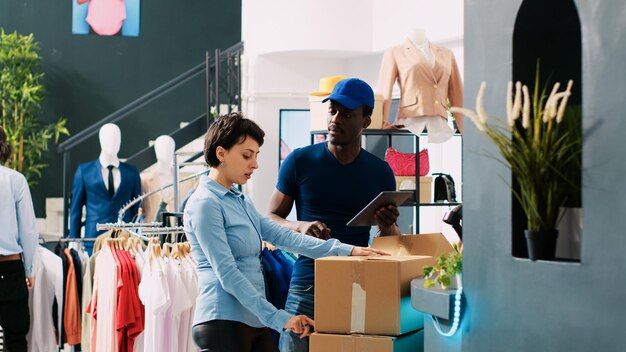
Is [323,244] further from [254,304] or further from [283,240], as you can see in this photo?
[254,304]

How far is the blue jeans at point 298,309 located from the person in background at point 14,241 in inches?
101

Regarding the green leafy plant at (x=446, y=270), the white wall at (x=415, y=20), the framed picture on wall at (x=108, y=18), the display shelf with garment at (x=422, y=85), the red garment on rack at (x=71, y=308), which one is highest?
the framed picture on wall at (x=108, y=18)

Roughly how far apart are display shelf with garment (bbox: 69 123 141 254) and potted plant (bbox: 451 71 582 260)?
18.4 ft

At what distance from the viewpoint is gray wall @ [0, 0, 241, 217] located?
11.9 metres

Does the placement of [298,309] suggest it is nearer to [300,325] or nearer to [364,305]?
[300,325]

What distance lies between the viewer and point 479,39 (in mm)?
2592

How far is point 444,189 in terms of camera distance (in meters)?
6.12

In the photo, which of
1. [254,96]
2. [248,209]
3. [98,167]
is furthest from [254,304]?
[254,96]

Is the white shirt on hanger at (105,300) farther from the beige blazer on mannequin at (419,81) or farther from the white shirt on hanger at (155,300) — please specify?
the beige blazer on mannequin at (419,81)

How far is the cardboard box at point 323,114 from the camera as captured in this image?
5.91 m

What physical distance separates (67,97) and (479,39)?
10094 millimetres

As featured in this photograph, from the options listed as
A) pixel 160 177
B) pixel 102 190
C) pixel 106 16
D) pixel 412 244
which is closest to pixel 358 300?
pixel 412 244

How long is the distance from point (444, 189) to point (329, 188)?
2.74m

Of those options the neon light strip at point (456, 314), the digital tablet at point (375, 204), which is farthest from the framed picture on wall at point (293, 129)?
the neon light strip at point (456, 314)
